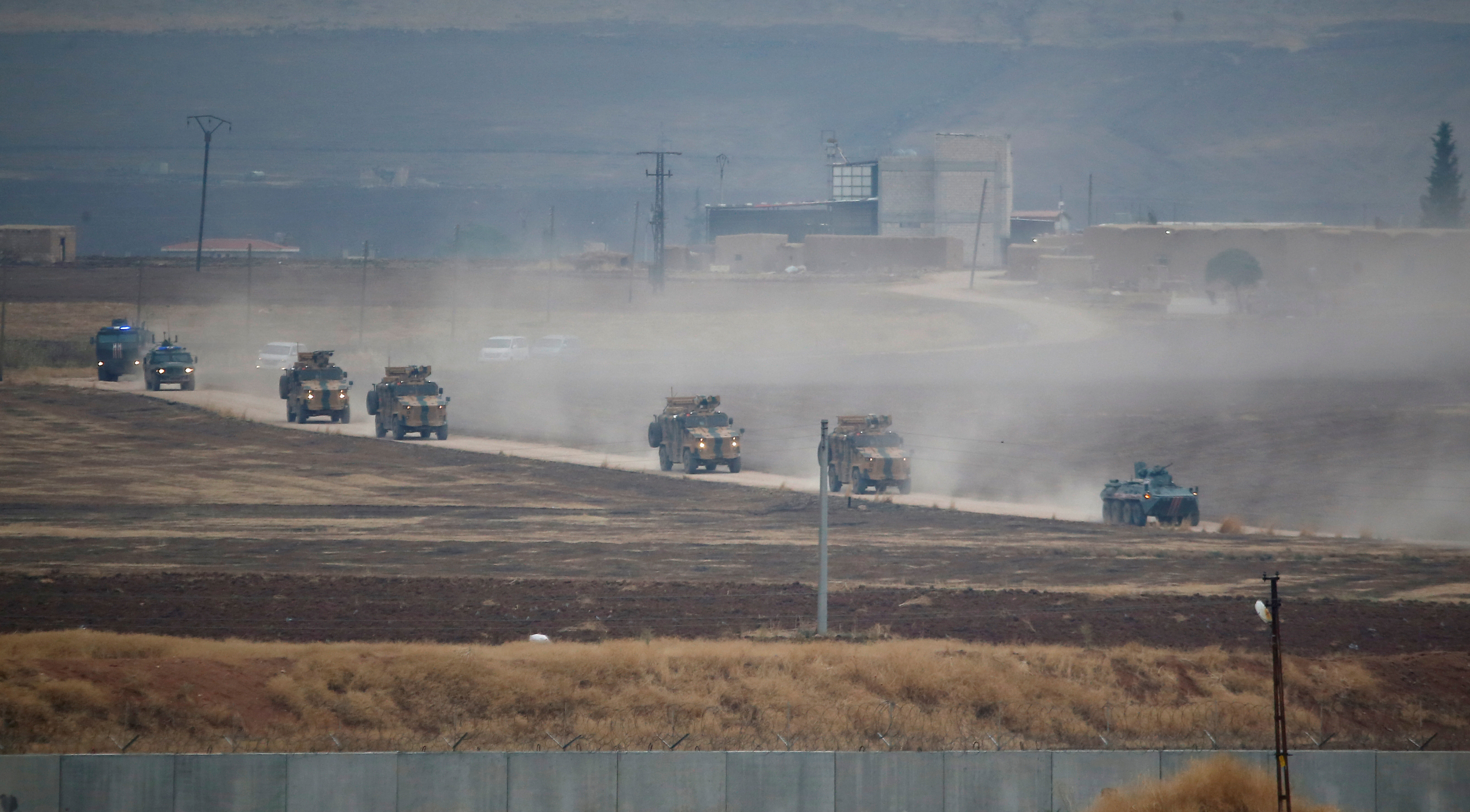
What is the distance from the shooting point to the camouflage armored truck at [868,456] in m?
52.4

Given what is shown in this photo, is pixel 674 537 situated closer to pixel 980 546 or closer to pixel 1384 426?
pixel 980 546

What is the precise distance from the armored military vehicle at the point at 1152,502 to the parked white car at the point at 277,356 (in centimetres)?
5475

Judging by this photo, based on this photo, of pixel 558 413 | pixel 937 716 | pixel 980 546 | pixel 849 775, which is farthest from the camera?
pixel 558 413

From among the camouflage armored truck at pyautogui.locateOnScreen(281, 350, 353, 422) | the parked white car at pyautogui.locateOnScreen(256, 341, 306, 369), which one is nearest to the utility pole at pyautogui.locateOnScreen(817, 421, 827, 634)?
the camouflage armored truck at pyautogui.locateOnScreen(281, 350, 353, 422)

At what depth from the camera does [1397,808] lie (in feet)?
66.0

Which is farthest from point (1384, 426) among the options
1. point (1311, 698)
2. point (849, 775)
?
point (849, 775)

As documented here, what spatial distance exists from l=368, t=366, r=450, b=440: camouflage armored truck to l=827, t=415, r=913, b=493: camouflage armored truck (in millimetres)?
18411

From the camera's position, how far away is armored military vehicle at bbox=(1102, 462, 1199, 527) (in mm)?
46688

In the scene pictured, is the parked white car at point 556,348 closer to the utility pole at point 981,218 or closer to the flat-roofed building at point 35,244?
the utility pole at point 981,218

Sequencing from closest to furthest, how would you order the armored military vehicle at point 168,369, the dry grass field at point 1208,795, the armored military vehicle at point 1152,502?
the dry grass field at point 1208,795 → the armored military vehicle at point 1152,502 → the armored military vehicle at point 168,369

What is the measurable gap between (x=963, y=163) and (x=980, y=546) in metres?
120

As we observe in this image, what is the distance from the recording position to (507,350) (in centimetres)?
9462

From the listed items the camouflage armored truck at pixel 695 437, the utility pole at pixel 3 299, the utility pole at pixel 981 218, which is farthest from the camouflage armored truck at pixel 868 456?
the utility pole at pixel 981 218

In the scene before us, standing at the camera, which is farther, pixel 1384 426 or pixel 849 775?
pixel 1384 426
